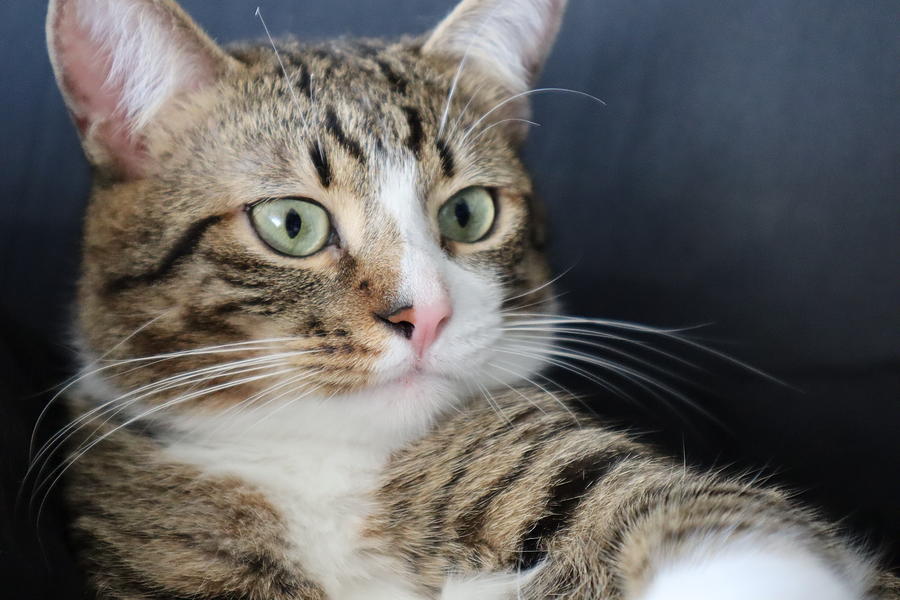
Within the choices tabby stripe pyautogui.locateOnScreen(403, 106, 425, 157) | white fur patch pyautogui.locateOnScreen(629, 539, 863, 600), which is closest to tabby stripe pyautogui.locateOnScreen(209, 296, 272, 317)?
tabby stripe pyautogui.locateOnScreen(403, 106, 425, 157)

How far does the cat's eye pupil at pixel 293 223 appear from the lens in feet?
2.69

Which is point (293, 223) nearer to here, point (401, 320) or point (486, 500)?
point (401, 320)

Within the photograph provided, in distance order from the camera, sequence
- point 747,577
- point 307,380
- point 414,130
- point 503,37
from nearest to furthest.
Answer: point 747,577 → point 307,380 → point 414,130 → point 503,37

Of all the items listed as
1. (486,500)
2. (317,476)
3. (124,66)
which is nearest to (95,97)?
(124,66)

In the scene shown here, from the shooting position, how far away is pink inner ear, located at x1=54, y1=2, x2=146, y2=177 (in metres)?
0.83

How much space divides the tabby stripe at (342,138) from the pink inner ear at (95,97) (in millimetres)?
203

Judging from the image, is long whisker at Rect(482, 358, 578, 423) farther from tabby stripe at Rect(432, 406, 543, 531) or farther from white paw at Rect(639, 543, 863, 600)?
white paw at Rect(639, 543, 863, 600)

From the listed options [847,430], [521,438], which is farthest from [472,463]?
[847,430]

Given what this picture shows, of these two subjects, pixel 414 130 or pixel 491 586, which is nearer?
pixel 491 586

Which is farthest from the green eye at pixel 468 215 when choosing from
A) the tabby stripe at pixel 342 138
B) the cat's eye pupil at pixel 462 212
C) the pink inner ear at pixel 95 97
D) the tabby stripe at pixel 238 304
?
the pink inner ear at pixel 95 97

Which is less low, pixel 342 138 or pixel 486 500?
pixel 342 138

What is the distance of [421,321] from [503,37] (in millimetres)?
495

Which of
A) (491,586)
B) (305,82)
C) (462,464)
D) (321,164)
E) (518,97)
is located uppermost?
(518,97)

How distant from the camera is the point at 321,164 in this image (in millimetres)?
833
